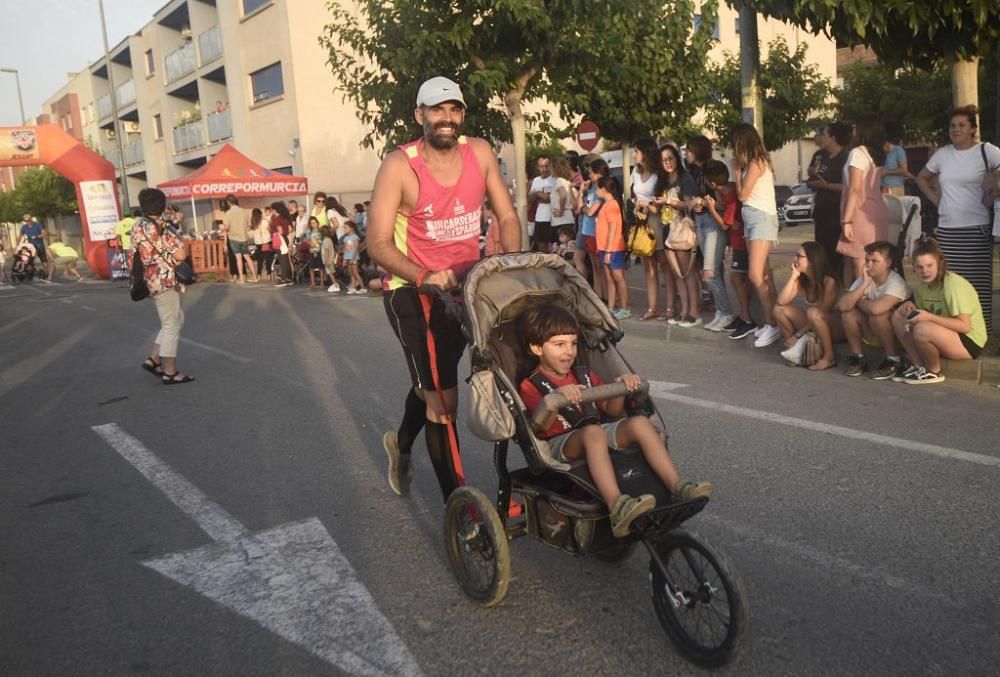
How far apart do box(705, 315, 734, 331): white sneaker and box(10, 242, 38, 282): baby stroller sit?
89.8ft

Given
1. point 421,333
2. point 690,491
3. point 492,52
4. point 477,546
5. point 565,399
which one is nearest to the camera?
point 690,491

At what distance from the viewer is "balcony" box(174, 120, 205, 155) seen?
39.0 m

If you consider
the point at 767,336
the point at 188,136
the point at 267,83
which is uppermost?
the point at 267,83

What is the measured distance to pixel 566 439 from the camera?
3.41 metres

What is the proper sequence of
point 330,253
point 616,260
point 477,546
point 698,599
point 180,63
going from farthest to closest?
point 180,63 → point 330,253 → point 616,260 → point 477,546 → point 698,599

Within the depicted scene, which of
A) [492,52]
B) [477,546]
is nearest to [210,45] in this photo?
[492,52]

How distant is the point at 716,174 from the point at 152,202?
214 inches

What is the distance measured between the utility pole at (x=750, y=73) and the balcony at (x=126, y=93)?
43.9 metres

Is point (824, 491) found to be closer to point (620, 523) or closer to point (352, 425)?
point (620, 523)

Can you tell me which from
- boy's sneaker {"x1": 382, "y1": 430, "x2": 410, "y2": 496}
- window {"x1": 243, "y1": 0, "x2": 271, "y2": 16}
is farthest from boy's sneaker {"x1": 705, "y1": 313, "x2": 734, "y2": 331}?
window {"x1": 243, "y1": 0, "x2": 271, "y2": 16}

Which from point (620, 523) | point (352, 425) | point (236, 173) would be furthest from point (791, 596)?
point (236, 173)

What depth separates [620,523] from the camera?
120 inches

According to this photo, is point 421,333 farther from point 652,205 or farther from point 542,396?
point 652,205

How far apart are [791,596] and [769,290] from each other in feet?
18.6
